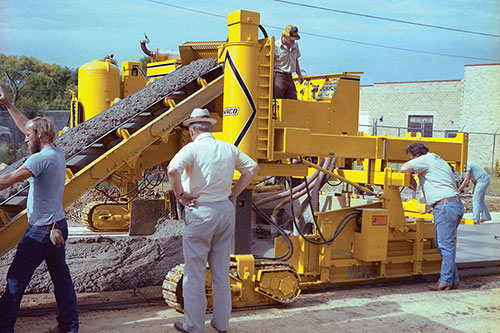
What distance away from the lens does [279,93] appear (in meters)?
7.32

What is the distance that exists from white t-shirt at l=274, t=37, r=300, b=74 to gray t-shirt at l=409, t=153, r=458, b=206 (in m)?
2.11

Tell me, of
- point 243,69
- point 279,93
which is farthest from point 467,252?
point 243,69

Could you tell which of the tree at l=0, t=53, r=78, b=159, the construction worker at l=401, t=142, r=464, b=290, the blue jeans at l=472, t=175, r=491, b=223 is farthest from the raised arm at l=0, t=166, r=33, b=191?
the tree at l=0, t=53, r=78, b=159

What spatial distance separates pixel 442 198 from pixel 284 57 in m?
2.88

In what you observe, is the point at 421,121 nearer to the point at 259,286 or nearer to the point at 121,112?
the point at 121,112

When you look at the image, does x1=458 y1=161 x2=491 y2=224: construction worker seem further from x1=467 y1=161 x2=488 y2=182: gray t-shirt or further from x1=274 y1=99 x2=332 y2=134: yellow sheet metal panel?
x1=274 y1=99 x2=332 y2=134: yellow sheet metal panel

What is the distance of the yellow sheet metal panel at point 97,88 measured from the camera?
10.5 meters

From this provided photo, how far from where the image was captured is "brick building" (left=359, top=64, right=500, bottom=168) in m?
29.2

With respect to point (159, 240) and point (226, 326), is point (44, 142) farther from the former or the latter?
point (159, 240)

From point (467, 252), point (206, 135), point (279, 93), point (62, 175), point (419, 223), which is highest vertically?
point (279, 93)

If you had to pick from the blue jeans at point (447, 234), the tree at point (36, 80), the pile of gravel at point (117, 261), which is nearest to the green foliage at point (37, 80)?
the tree at point (36, 80)

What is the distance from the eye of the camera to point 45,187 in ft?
16.2

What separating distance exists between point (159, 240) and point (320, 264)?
3.15 m

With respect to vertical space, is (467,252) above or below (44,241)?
below
